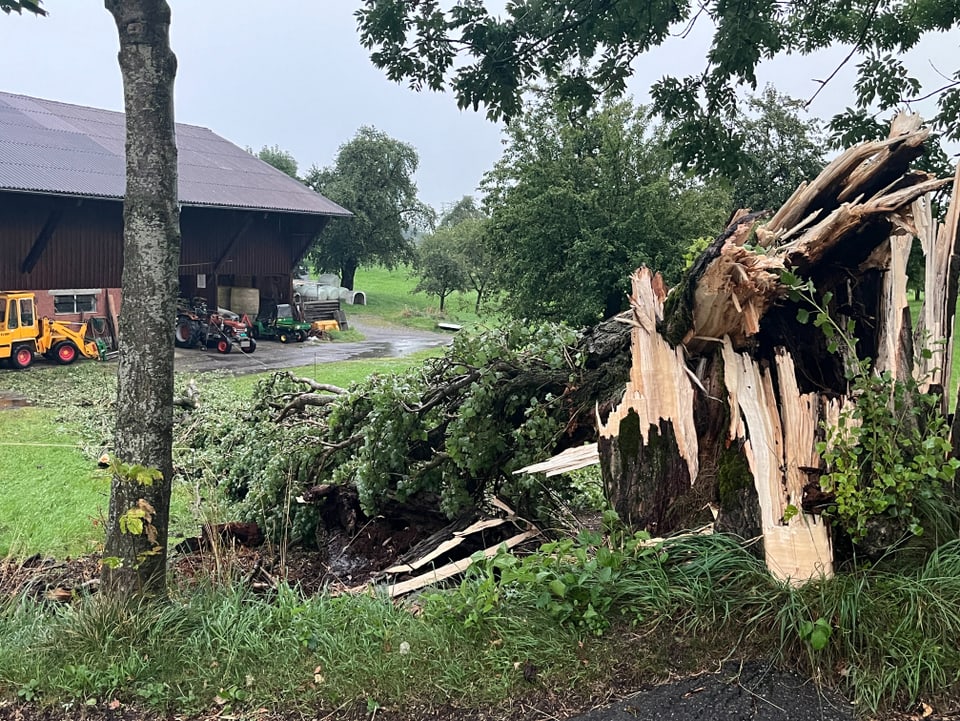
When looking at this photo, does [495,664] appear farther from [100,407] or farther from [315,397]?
[100,407]

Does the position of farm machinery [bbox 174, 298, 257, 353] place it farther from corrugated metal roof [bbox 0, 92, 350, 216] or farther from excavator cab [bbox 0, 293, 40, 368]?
excavator cab [bbox 0, 293, 40, 368]

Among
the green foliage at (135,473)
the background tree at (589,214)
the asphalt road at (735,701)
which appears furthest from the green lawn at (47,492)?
the background tree at (589,214)

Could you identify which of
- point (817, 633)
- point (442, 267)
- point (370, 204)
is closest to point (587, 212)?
point (817, 633)

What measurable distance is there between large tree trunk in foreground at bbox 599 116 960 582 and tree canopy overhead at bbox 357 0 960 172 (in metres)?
2.84

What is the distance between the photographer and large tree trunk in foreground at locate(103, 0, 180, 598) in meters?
3.38

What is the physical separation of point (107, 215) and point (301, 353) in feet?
23.4

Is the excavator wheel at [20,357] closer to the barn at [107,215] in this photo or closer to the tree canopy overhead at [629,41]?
the barn at [107,215]

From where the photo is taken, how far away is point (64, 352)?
20406 mm

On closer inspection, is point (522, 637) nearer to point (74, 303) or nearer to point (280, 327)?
point (74, 303)

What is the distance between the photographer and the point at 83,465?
401 inches

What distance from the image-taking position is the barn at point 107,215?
21594 mm

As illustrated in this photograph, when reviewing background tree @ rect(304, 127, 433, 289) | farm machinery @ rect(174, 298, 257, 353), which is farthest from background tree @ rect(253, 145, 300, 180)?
farm machinery @ rect(174, 298, 257, 353)

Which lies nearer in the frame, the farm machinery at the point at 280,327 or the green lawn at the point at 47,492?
the green lawn at the point at 47,492

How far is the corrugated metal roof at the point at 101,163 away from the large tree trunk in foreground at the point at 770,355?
2090 cm
